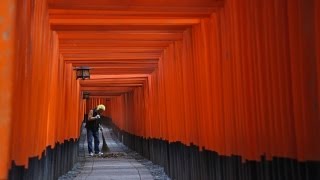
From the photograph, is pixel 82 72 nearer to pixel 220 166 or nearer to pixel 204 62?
pixel 204 62

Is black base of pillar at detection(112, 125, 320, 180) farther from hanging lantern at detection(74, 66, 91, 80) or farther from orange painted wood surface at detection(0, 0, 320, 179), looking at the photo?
hanging lantern at detection(74, 66, 91, 80)

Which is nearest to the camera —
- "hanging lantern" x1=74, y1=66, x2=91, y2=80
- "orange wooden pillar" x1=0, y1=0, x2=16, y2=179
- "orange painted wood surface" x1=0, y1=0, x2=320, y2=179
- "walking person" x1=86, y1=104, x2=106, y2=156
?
"orange wooden pillar" x1=0, y1=0, x2=16, y2=179

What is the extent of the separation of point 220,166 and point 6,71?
326 cm

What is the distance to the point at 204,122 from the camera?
6.22 m

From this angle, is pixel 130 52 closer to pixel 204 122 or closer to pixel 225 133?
pixel 204 122

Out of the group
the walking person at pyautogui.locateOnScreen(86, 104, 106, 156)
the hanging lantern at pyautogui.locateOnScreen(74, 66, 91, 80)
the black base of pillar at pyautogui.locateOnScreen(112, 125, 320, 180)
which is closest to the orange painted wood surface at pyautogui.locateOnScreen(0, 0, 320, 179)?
the black base of pillar at pyautogui.locateOnScreen(112, 125, 320, 180)

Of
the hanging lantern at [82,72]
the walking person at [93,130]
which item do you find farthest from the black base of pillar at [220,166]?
the walking person at [93,130]

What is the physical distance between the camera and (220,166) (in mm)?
5500

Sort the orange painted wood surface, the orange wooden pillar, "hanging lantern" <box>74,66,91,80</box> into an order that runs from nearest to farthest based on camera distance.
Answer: the orange wooden pillar, the orange painted wood surface, "hanging lantern" <box>74,66,91,80</box>

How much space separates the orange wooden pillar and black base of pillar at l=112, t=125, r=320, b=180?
2.15 meters

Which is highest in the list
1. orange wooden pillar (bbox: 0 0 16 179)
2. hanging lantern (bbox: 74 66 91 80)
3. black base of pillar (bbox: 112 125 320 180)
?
hanging lantern (bbox: 74 66 91 80)

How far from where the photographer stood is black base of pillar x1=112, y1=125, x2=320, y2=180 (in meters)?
3.41

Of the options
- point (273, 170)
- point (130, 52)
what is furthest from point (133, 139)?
point (273, 170)

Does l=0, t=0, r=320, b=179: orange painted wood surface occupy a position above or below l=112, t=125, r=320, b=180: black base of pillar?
above
